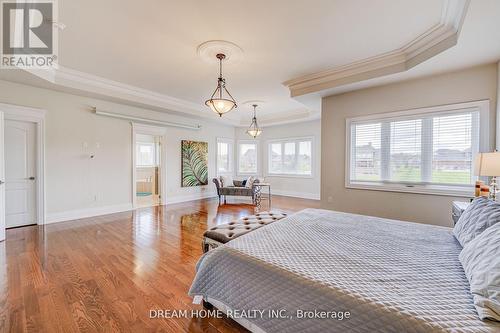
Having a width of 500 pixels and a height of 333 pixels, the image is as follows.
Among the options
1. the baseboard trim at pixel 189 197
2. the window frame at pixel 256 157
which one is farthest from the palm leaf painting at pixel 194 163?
the window frame at pixel 256 157

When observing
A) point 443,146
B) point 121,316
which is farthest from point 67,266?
point 443,146

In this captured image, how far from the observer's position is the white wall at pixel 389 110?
3.30 m

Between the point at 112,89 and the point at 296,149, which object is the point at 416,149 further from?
the point at 112,89

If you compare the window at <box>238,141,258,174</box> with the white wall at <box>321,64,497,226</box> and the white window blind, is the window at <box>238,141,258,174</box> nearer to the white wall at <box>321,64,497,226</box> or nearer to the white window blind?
the white wall at <box>321,64,497,226</box>

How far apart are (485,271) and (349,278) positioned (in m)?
0.63

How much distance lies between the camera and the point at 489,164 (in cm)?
244

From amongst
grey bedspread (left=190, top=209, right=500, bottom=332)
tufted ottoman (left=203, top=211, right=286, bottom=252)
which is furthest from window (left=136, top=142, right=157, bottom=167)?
grey bedspread (left=190, top=209, right=500, bottom=332)

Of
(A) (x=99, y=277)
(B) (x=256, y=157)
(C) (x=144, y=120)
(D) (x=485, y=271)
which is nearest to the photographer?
(D) (x=485, y=271)

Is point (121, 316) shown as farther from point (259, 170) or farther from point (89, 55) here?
point (259, 170)

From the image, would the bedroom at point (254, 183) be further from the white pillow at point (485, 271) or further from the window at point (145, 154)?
the window at point (145, 154)

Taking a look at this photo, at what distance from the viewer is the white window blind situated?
3.43 m

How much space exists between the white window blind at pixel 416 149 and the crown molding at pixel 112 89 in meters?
4.37

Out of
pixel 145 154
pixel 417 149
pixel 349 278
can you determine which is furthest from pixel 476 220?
pixel 145 154

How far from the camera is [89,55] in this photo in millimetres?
3516
